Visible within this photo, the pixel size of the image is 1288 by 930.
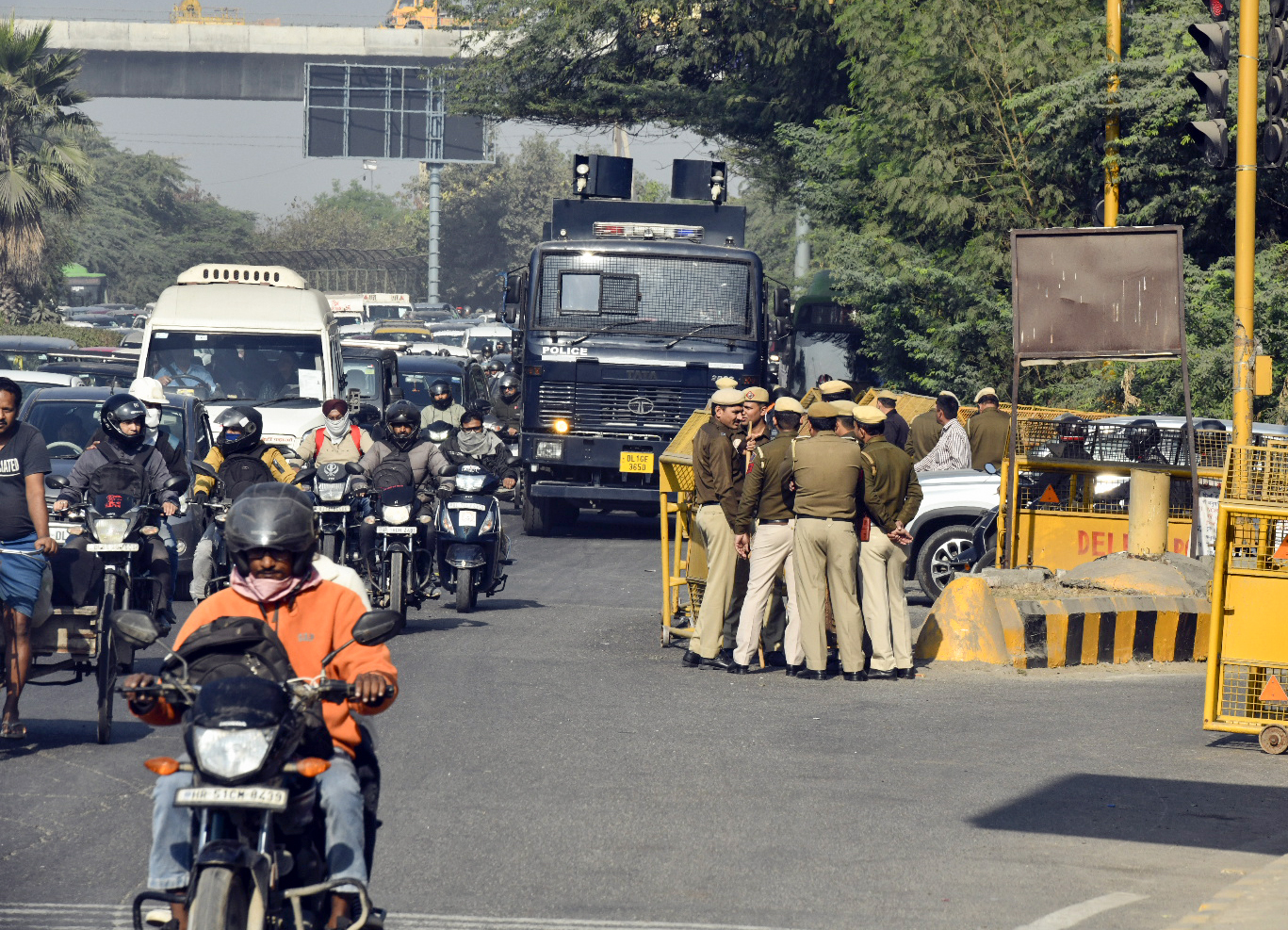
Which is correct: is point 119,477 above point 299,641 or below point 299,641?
below

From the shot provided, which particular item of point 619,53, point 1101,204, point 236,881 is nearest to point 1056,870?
point 236,881

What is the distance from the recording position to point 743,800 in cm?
752

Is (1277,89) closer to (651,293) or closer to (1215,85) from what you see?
(1215,85)

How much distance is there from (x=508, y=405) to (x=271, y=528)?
20.3m

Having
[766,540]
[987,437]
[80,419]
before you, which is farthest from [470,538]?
[987,437]

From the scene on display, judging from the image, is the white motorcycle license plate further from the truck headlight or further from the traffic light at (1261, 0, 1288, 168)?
the truck headlight

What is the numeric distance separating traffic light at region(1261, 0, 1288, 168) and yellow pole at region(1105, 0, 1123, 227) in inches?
279

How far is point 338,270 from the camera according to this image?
9444cm

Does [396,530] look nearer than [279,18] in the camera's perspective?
Yes

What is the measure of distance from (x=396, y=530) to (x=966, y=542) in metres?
5.38

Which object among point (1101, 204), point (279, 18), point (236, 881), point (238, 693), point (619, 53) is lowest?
point (236, 881)

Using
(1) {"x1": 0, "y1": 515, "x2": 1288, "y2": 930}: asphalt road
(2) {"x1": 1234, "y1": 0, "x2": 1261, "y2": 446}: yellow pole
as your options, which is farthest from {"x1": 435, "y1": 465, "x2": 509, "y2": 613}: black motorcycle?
(2) {"x1": 1234, "y1": 0, "x2": 1261, "y2": 446}: yellow pole

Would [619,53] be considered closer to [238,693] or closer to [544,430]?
[544,430]

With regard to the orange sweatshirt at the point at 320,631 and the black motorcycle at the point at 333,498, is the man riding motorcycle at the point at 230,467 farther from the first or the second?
the orange sweatshirt at the point at 320,631
